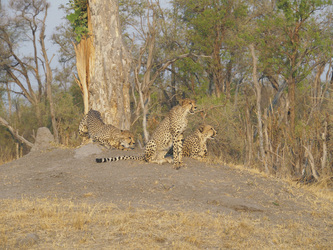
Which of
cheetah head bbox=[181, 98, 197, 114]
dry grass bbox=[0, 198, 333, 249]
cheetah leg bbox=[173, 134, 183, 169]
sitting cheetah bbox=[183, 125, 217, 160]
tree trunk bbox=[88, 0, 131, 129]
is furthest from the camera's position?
tree trunk bbox=[88, 0, 131, 129]

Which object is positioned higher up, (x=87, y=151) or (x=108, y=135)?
(x=108, y=135)

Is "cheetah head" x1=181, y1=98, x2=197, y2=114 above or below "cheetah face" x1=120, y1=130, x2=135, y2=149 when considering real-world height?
above

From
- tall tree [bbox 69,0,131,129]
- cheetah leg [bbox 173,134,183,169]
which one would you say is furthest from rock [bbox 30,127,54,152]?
cheetah leg [bbox 173,134,183,169]

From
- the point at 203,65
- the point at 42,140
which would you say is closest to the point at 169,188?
the point at 42,140

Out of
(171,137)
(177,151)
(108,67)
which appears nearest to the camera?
(177,151)

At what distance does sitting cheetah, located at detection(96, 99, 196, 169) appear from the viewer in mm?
9375

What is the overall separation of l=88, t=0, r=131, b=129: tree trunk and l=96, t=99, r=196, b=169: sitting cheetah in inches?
121

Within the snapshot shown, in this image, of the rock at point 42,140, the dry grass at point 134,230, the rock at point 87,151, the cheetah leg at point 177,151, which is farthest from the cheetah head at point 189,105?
the rock at point 42,140

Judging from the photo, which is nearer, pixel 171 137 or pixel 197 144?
pixel 171 137

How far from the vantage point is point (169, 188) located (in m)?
8.03

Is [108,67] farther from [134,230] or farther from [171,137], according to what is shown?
[134,230]

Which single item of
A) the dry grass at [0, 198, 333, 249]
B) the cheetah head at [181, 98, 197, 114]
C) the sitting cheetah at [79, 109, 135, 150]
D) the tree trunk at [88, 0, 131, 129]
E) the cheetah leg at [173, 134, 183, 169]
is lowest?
the dry grass at [0, 198, 333, 249]

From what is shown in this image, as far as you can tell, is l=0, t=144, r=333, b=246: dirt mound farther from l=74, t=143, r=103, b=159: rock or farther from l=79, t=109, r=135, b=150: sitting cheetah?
l=79, t=109, r=135, b=150: sitting cheetah

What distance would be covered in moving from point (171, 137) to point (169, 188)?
5.73 feet
